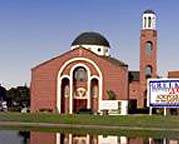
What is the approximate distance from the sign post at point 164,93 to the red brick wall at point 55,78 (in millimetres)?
14273

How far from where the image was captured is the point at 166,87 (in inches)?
2746

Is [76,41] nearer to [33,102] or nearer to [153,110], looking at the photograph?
[33,102]

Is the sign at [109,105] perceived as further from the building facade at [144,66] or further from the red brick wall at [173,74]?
the red brick wall at [173,74]

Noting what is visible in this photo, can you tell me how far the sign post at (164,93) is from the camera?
69438 millimetres

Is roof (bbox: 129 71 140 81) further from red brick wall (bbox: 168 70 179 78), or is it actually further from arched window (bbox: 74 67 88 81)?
arched window (bbox: 74 67 88 81)

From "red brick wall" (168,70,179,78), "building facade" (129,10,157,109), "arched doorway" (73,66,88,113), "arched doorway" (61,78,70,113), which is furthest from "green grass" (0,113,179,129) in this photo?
"red brick wall" (168,70,179,78)

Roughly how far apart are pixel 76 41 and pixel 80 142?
6361 cm

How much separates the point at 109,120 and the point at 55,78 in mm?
26708

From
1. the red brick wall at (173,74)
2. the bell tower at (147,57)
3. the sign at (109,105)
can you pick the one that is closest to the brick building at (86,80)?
the bell tower at (147,57)

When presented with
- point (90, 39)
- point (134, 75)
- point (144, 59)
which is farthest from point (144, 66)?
point (90, 39)

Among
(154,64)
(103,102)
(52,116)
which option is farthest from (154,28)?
(52,116)

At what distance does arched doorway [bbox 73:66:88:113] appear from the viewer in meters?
87.2

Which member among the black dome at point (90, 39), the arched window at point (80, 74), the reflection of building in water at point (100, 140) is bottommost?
the reflection of building in water at point (100, 140)

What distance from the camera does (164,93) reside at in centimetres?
7000
